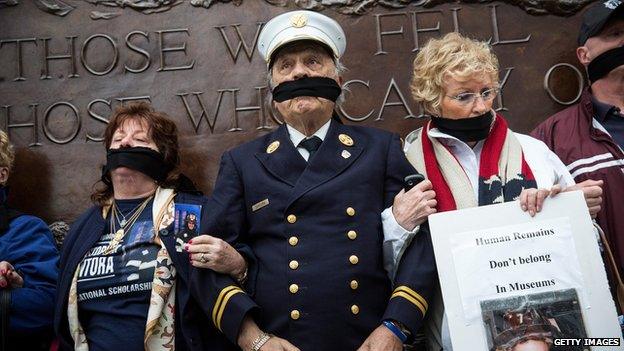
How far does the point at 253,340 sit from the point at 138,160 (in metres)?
1.41

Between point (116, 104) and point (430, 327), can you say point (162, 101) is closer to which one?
point (116, 104)

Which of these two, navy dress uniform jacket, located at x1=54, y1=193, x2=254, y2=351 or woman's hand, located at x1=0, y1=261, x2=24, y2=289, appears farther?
woman's hand, located at x1=0, y1=261, x2=24, y2=289

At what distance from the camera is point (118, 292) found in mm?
3877

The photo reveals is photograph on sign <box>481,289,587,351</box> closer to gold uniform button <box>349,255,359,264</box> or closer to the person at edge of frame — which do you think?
gold uniform button <box>349,255,359,264</box>

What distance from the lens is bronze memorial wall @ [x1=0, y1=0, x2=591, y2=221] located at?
489 cm

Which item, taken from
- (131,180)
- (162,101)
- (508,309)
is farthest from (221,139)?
(508,309)

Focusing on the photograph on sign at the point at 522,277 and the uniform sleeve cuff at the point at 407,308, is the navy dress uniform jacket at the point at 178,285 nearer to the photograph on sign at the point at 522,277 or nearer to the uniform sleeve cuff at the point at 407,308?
the uniform sleeve cuff at the point at 407,308

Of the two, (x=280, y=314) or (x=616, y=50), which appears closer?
(x=280, y=314)

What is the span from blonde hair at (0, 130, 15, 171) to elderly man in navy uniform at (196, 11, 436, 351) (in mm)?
1717

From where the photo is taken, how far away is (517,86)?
4875mm

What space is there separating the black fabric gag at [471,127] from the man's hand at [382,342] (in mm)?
1067

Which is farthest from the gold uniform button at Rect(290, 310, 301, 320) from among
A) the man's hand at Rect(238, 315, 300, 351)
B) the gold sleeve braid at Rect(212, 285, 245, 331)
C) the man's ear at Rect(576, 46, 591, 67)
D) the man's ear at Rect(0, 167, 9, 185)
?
the man's ear at Rect(576, 46, 591, 67)

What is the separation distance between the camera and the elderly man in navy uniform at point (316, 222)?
3.28m

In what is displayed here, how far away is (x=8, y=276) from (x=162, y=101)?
1615 millimetres
